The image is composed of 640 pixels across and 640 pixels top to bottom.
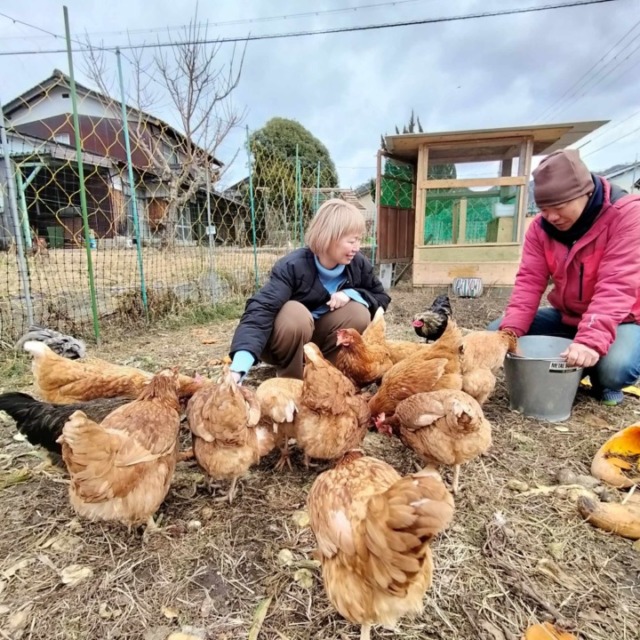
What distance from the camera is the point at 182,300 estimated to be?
5156mm

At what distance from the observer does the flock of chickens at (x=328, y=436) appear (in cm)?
A: 100

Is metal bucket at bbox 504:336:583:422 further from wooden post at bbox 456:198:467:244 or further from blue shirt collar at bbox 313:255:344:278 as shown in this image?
wooden post at bbox 456:198:467:244

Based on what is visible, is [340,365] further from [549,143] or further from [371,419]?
[549,143]

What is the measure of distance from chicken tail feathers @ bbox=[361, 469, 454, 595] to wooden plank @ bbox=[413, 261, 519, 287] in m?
6.30

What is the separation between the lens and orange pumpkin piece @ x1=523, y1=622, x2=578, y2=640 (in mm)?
1141

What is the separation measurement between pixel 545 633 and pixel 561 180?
2030 millimetres

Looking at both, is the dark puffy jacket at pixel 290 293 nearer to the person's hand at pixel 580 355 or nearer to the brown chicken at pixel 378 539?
the brown chicken at pixel 378 539

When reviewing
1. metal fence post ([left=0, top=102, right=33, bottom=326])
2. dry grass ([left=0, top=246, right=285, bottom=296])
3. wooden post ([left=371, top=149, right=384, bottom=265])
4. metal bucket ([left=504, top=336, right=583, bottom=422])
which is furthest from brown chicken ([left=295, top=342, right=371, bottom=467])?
wooden post ([left=371, top=149, right=384, bottom=265])

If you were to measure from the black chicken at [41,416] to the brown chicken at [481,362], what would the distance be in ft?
6.30

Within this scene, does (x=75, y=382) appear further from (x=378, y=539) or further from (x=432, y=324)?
(x=432, y=324)

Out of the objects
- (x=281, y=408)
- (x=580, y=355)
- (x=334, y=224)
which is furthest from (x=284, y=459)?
(x=580, y=355)

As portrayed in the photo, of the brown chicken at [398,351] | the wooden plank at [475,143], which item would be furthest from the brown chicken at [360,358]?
the wooden plank at [475,143]

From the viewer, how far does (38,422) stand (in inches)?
67.9

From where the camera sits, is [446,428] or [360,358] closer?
[446,428]
